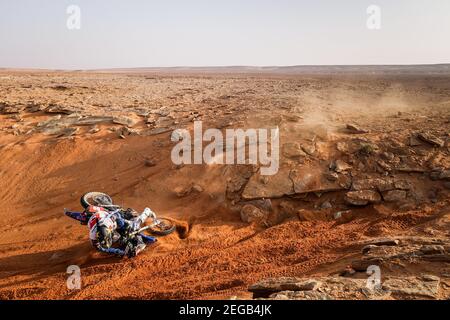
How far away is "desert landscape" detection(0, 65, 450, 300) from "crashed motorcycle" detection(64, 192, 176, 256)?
324mm

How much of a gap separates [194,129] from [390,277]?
7.61 metres

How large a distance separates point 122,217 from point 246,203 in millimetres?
2812

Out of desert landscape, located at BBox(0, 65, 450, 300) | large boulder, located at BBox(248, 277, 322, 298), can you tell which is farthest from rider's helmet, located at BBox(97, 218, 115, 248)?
large boulder, located at BBox(248, 277, 322, 298)

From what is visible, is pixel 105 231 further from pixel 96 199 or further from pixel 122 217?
pixel 96 199

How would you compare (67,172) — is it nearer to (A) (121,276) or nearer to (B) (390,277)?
(A) (121,276)

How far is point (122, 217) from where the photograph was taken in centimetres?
660

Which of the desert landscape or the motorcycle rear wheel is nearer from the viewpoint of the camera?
the desert landscape

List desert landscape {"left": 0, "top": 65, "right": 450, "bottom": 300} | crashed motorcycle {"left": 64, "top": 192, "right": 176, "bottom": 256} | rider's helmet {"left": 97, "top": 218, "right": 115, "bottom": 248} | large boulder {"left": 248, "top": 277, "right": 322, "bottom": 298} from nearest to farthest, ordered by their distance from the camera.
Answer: large boulder {"left": 248, "top": 277, "right": 322, "bottom": 298}, desert landscape {"left": 0, "top": 65, "right": 450, "bottom": 300}, rider's helmet {"left": 97, "top": 218, "right": 115, "bottom": 248}, crashed motorcycle {"left": 64, "top": 192, "right": 176, "bottom": 256}

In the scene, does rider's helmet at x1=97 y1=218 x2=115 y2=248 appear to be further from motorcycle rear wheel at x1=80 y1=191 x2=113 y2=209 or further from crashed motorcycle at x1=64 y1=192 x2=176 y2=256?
motorcycle rear wheel at x1=80 y1=191 x2=113 y2=209

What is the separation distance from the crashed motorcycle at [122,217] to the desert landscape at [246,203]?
1.06ft

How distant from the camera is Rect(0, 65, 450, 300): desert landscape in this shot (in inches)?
196

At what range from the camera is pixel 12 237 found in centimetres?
795
